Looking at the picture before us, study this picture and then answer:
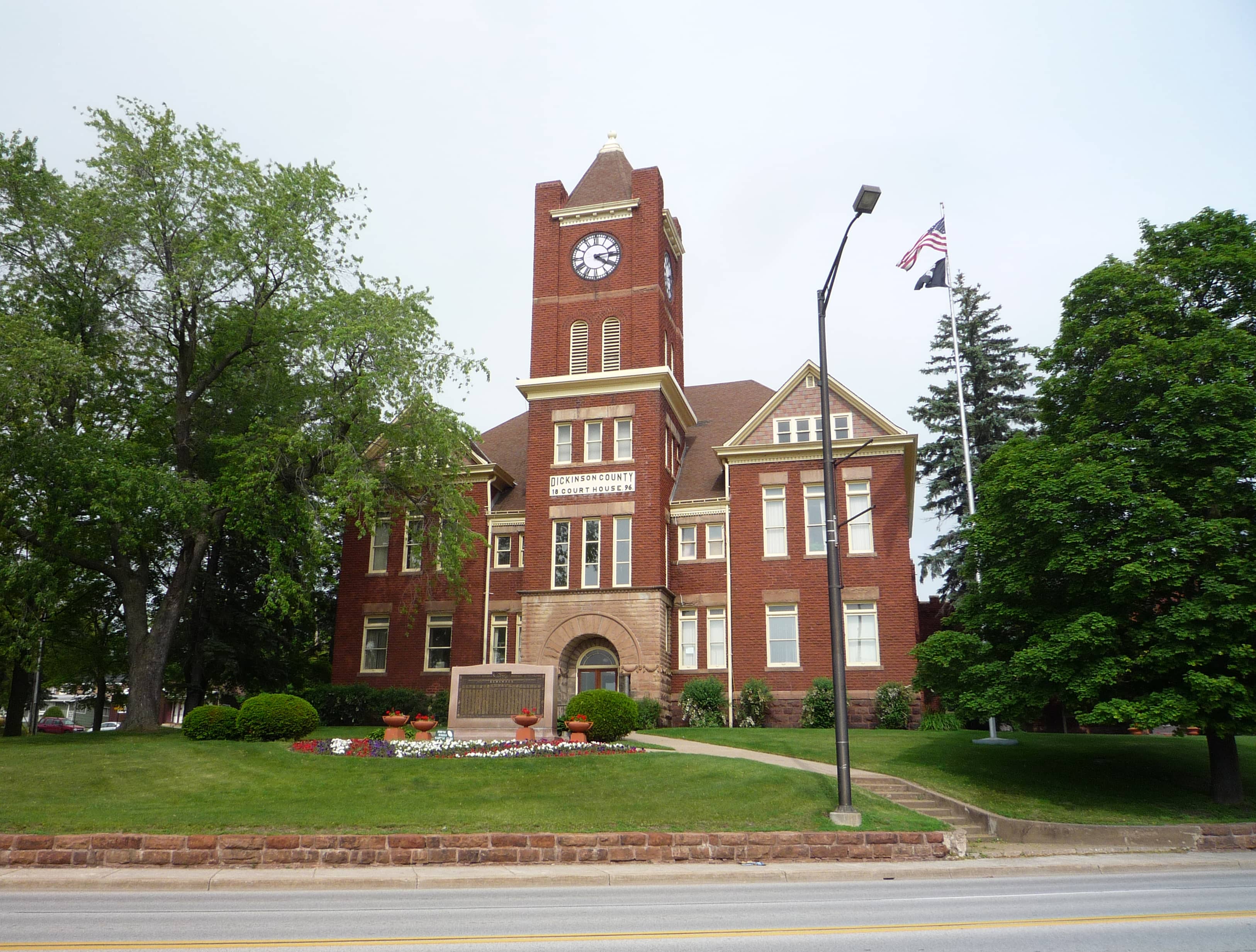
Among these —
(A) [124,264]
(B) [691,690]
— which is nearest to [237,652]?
(A) [124,264]

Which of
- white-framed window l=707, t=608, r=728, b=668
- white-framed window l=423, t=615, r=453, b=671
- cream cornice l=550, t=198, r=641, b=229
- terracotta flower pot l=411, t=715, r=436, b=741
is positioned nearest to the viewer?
terracotta flower pot l=411, t=715, r=436, b=741

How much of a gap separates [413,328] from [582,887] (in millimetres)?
20969

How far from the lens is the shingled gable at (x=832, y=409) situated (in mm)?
34531

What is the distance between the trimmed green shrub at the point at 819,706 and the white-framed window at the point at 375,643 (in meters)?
16.5

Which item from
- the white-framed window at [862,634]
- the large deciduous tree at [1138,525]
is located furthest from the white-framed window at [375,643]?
the large deciduous tree at [1138,525]

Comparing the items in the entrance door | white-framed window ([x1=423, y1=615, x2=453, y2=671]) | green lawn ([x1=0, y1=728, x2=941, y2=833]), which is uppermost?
white-framed window ([x1=423, y1=615, x2=453, y2=671])

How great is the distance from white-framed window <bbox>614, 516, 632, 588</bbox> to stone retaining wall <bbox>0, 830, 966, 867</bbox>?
59.1 feet

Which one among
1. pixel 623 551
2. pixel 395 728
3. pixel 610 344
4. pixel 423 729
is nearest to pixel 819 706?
pixel 623 551

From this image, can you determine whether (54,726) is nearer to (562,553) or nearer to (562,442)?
(562,553)

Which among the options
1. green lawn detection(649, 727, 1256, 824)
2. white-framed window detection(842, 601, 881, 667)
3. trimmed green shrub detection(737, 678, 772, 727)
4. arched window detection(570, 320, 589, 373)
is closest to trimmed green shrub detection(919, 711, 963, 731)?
green lawn detection(649, 727, 1256, 824)

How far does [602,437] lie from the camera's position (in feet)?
116

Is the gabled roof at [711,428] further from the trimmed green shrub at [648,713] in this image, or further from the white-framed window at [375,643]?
the white-framed window at [375,643]

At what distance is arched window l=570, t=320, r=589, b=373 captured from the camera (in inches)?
1438

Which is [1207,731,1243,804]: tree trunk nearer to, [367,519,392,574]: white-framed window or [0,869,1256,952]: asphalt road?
[0,869,1256,952]: asphalt road
